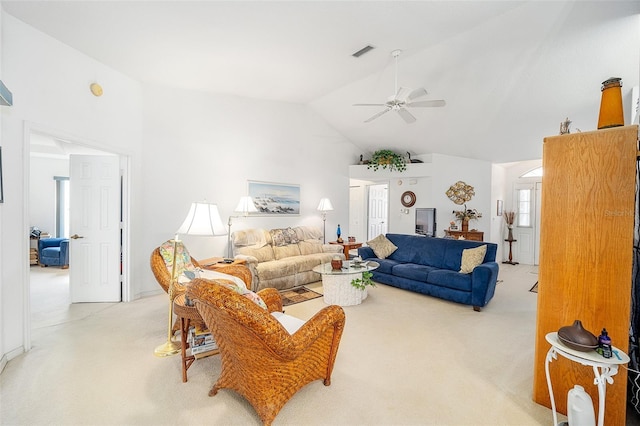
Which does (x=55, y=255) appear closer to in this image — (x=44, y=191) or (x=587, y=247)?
(x=44, y=191)

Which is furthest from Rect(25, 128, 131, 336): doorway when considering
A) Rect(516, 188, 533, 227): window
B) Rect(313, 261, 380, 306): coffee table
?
Rect(516, 188, 533, 227): window

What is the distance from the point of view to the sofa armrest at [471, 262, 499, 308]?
145 inches

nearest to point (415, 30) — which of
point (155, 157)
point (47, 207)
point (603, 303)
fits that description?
point (603, 303)

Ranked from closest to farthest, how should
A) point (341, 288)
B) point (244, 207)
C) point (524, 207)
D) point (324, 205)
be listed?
1. point (341, 288)
2. point (244, 207)
3. point (324, 205)
4. point (524, 207)

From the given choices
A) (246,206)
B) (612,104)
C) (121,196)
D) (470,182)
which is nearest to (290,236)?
(246,206)

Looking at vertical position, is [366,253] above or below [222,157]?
below

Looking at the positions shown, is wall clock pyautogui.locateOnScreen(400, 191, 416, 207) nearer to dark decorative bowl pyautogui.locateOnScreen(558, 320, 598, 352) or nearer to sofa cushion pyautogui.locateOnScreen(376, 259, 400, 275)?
sofa cushion pyautogui.locateOnScreen(376, 259, 400, 275)

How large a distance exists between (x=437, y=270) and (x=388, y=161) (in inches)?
127

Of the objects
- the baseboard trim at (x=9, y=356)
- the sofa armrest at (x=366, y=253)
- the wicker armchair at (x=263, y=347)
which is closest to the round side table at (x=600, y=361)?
the wicker armchair at (x=263, y=347)

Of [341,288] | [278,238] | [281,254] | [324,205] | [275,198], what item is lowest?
[341,288]

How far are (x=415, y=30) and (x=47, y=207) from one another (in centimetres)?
872

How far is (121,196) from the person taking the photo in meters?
4.04

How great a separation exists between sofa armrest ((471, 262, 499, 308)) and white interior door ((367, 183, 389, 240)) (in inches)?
177

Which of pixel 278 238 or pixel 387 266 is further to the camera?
pixel 278 238
